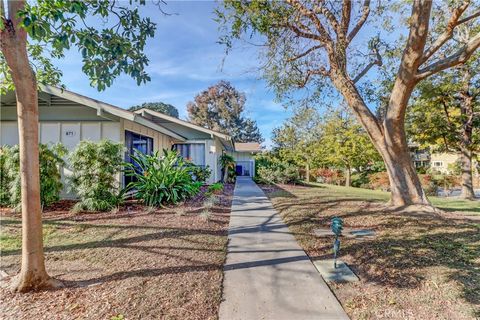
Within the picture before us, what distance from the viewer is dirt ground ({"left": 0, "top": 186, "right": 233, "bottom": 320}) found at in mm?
2732

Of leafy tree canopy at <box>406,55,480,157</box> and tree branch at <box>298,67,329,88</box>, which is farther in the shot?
leafy tree canopy at <box>406,55,480,157</box>

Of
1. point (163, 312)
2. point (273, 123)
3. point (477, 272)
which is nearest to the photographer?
point (163, 312)

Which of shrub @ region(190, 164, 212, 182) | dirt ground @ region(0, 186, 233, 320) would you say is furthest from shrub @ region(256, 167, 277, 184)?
dirt ground @ region(0, 186, 233, 320)

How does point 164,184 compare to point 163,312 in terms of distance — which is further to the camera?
point 164,184

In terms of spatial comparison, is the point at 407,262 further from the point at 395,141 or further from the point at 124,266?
the point at 395,141

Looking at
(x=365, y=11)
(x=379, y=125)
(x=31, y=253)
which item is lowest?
(x=31, y=253)

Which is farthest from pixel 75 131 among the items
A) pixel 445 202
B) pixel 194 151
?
pixel 445 202

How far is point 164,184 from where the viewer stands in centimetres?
830

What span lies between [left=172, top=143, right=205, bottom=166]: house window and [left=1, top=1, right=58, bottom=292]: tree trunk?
12.0 meters

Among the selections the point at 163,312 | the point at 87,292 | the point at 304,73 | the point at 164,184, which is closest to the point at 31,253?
the point at 87,292

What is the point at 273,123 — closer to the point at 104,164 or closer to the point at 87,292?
the point at 104,164

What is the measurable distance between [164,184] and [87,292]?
534cm

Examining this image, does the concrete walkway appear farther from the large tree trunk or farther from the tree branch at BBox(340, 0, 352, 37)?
the large tree trunk
